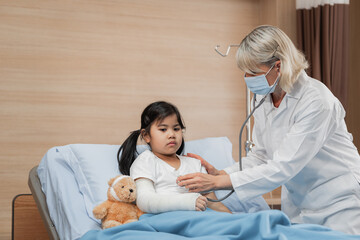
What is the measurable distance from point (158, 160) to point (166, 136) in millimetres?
113

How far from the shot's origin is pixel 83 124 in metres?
2.94

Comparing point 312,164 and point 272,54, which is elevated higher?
point 272,54

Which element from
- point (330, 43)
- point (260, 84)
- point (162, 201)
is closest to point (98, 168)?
point (162, 201)

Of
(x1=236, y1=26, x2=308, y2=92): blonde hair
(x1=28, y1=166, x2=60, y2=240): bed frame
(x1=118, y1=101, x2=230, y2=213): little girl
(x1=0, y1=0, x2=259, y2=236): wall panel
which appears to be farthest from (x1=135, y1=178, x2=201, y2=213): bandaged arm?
(x1=0, y1=0, x2=259, y2=236): wall panel

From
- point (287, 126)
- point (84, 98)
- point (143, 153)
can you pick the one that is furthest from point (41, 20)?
point (287, 126)

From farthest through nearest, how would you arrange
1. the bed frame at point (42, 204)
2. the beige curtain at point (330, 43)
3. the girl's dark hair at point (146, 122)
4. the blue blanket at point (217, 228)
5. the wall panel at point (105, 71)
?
the beige curtain at point (330, 43) < the wall panel at point (105, 71) < the girl's dark hair at point (146, 122) < the bed frame at point (42, 204) < the blue blanket at point (217, 228)

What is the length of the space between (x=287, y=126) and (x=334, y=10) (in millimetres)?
1600

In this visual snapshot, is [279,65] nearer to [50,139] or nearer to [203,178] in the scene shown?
[203,178]

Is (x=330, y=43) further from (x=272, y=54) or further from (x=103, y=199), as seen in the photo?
(x=103, y=199)

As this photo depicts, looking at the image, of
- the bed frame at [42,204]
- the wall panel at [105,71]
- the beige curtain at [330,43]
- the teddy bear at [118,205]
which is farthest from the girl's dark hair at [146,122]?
the beige curtain at [330,43]

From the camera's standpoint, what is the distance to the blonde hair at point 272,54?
1794mm

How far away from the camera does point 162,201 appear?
174 centimetres

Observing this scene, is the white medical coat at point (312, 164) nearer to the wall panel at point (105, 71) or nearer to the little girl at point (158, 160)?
the little girl at point (158, 160)

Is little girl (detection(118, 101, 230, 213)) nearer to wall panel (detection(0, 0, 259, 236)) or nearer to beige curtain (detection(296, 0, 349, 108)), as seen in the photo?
wall panel (detection(0, 0, 259, 236))
